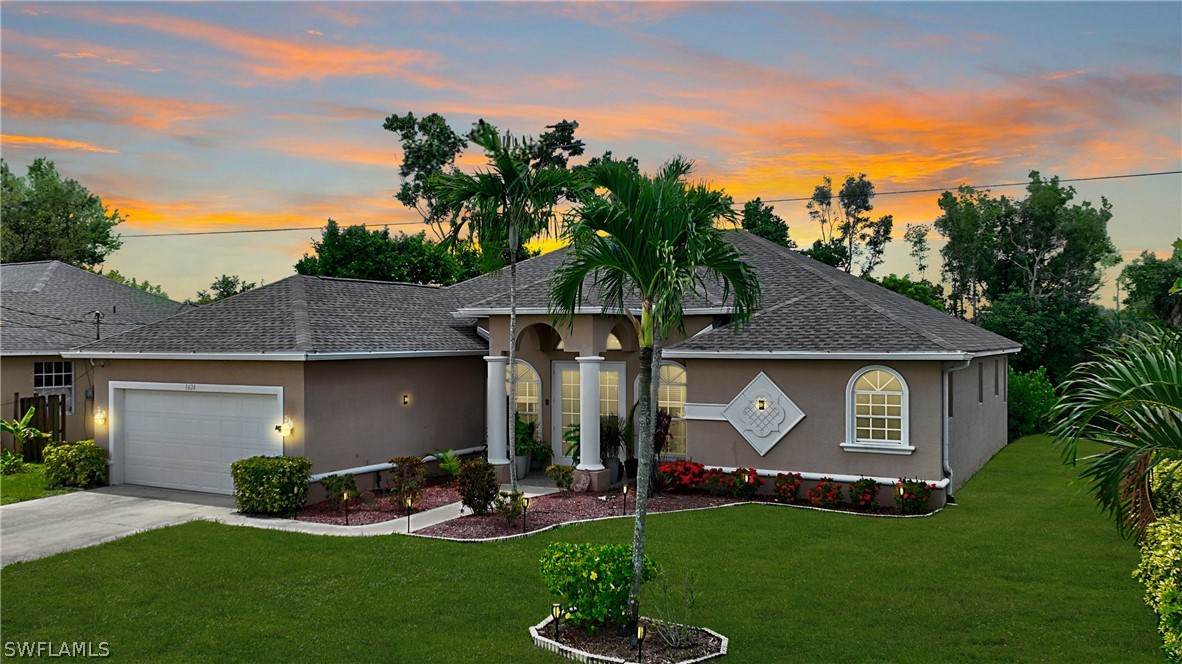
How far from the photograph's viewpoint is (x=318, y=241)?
42375 mm

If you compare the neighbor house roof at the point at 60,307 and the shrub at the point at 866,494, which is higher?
the neighbor house roof at the point at 60,307

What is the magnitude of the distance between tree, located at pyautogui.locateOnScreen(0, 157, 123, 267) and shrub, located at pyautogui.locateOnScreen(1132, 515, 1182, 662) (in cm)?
5434

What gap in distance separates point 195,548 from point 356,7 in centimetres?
1283

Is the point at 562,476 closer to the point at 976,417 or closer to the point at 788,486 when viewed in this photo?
the point at 788,486

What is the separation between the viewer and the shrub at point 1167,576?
274 inches

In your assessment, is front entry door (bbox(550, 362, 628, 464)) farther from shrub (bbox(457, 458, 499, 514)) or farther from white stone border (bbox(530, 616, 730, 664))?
white stone border (bbox(530, 616, 730, 664))

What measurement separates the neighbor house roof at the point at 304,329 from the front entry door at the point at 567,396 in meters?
2.38

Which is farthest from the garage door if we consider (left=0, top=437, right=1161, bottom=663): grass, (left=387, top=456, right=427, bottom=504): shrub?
(left=0, top=437, right=1161, bottom=663): grass

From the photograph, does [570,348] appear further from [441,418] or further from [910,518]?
[910,518]

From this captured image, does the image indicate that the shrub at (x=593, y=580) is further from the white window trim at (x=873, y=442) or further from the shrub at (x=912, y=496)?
the white window trim at (x=873, y=442)

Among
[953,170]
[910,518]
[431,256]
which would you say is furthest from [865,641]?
[431,256]

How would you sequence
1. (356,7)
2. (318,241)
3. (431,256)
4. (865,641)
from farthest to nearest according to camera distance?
(318,241) → (431,256) → (356,7) → (865,641)

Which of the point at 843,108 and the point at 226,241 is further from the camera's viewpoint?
the point at 226,241

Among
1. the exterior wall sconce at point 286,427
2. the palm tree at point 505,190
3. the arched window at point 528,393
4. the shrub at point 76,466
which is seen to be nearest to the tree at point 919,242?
the arched window at point 528,393
